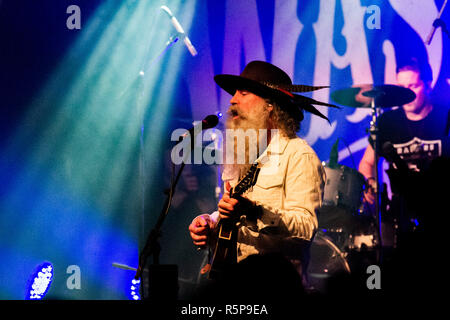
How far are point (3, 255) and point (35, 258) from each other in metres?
0.35

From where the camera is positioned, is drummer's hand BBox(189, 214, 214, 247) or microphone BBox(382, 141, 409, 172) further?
microphone BBox(382, 141, 409, 172)

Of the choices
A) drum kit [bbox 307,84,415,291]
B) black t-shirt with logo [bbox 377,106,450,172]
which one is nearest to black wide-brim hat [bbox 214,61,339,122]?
drum kit [bbox 307,84,415,291]

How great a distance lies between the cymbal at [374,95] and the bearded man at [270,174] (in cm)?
206

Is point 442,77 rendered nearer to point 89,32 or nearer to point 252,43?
point 252,43

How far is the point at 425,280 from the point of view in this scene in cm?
434

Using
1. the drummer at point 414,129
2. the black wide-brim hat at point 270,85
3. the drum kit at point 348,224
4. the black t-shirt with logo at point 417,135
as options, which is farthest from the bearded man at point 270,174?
the black t-shirt with logo at point 417,135

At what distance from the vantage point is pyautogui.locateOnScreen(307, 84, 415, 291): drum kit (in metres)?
4.81

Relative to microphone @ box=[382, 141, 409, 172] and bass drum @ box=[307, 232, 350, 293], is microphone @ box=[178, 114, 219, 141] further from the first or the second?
microphone @ box=[382, 141, 409, 172]

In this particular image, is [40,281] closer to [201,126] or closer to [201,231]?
[201,231]

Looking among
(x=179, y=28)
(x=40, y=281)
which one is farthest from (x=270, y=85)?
(x=40, y=281)

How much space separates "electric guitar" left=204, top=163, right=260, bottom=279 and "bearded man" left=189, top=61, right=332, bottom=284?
0.06m
